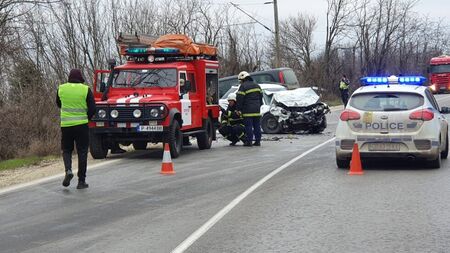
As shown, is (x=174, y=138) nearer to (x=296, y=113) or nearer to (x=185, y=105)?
(x=185, y=105)

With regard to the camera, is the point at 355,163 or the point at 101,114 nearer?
the point at 355,163

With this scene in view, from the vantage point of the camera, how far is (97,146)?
1381 cm

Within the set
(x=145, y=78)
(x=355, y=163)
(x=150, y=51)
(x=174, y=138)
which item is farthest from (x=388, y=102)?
(x=150, y=51)

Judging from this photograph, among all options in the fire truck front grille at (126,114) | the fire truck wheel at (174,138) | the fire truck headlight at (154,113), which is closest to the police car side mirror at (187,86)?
the fire truck wheel at (174,138)

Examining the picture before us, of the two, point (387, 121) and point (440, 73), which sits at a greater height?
point (440, 73)

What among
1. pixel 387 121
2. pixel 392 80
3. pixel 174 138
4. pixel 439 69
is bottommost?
pixel 174 138

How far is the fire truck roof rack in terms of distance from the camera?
600 inches

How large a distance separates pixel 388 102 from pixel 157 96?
5.48m

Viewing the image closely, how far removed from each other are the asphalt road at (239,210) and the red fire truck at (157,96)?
1.28 meters

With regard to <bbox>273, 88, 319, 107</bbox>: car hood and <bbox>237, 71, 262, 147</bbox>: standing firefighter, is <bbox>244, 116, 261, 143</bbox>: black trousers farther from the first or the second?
<bbox>273, 88, 319, 107</bbox>: car hood

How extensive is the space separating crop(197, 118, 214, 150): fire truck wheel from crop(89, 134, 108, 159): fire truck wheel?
2.84 m

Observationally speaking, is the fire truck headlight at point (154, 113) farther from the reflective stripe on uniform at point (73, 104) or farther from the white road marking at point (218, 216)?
the reflective stripe on uniform at point (73, 104)

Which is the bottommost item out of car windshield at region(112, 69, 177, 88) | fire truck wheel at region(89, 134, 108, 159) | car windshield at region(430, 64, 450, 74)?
fire truck wheel at region(89, 134, 108, 159)

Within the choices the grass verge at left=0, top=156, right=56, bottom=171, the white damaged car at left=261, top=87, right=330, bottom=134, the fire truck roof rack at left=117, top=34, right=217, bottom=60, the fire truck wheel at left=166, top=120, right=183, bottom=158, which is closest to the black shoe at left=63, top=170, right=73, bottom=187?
the fire truck wheel at left=166, top=120, right=183, bottom=158
